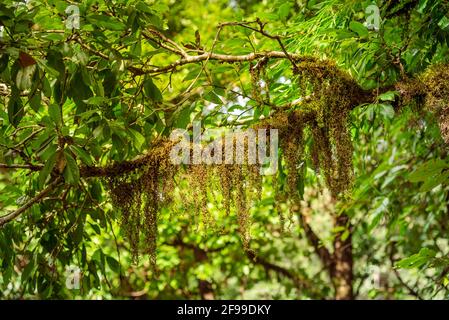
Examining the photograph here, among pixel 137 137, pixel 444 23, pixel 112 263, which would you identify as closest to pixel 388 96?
pixel 444 23

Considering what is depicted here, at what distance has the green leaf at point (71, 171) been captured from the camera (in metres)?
1.54

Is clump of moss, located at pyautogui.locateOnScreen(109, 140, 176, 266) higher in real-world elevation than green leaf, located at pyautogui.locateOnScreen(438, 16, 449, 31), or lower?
Answer: lower

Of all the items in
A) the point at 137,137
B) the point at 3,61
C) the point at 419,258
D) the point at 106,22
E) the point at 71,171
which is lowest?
the point at 419,258

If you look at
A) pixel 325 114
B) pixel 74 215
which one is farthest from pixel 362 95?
pixel 74 215

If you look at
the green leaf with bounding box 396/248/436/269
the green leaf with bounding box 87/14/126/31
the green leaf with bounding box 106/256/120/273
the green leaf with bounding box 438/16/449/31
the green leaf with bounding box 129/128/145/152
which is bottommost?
the green leaf with bounding box 396/248/436/269

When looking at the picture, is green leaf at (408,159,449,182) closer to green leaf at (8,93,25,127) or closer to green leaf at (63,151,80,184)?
green leaf at (63,151,80,184)

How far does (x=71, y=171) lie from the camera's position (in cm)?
155

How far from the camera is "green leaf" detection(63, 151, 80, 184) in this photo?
1545mm

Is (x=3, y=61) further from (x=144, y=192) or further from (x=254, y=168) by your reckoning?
(x=254, y=168)

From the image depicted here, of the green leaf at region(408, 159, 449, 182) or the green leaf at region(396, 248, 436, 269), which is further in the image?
the green leaf at region(396, 248, 436, 269)

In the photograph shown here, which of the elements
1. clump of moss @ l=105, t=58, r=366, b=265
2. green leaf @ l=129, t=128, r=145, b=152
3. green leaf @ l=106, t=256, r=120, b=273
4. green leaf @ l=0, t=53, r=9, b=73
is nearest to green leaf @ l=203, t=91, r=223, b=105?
clump of moss @ l=105, t=58, r=366, b=265

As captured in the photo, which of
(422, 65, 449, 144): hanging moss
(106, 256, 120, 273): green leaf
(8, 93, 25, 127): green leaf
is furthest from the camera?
(106, 256, 120, 273): green leaf

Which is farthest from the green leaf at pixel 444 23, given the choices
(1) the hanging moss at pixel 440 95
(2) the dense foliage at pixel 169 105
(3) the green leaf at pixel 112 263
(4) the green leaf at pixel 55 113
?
(3) the green leaf at pixel 112 263
